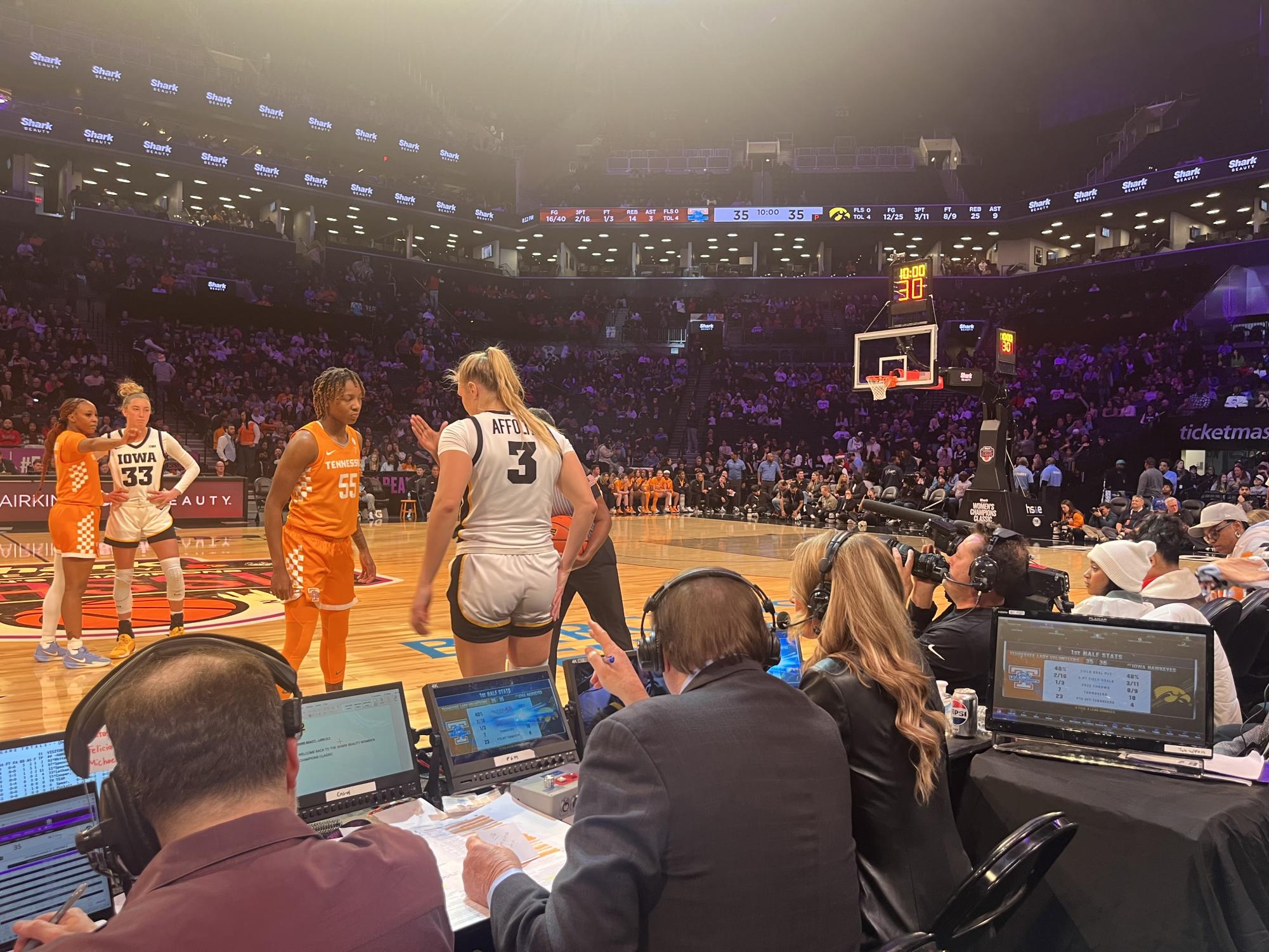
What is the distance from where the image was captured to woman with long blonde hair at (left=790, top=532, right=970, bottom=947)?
194 cm

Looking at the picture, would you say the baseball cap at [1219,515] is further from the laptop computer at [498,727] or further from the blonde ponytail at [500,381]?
the laptop computer at [498,727]

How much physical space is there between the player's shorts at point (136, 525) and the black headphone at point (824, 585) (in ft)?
16.2

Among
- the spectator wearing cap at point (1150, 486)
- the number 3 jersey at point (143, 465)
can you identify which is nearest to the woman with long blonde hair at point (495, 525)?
the number 3 jersey at point (143, 465)

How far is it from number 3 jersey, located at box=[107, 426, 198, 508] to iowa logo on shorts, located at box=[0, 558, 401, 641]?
3.41ft

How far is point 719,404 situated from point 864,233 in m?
11.6

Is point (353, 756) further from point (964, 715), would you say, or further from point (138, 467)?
point (138, 467)

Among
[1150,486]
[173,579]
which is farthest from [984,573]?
[1150,486]

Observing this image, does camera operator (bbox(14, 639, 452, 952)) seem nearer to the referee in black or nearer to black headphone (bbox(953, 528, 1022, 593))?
black headphone (bbox(953, 528, 1022, 593))

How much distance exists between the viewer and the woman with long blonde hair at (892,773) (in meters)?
1.94

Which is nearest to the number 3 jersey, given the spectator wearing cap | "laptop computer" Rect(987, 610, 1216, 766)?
"laptop computer" Rect(987, 610, 1216, 766)

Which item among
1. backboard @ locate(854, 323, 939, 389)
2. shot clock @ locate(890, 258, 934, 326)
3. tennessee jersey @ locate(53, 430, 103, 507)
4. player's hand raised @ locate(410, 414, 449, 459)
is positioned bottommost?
tennessee jersey @ locate(53, 430, 103, 507)

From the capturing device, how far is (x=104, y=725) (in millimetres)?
1184

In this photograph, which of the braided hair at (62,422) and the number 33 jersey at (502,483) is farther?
the braided hair at (62,422)

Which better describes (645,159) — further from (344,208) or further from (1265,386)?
(1265,386)
